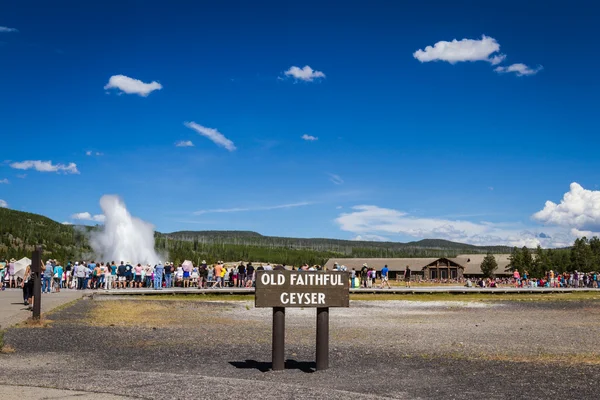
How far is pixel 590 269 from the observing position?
9281 cm

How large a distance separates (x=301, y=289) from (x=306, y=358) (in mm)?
1700

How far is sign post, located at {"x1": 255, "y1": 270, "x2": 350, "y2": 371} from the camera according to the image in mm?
9836

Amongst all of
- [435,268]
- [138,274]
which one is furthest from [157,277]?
[435,268]

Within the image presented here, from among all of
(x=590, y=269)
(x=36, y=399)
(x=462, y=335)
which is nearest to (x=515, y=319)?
(x=462, y=335)

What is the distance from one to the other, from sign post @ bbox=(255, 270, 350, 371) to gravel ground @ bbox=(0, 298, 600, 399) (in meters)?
0.34

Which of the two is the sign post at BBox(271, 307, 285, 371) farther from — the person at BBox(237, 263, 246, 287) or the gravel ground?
the person at BBox(237, 263, 246, 287)

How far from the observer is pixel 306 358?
36.9 ft

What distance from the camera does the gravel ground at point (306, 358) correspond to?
797 cm

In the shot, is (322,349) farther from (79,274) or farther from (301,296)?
(79,274)

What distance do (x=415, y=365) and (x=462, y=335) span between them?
5313mm

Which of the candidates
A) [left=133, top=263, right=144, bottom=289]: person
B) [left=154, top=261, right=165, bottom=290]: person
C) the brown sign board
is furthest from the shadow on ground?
[left=133, top=263, right=144, bottom=289]: person

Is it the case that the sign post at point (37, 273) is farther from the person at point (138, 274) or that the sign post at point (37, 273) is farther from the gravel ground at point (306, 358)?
the person at point (138, 274)

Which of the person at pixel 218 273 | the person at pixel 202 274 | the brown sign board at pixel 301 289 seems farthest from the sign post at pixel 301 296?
the person at pixel 202 274

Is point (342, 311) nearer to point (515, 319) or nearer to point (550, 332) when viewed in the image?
point (515, 319)
